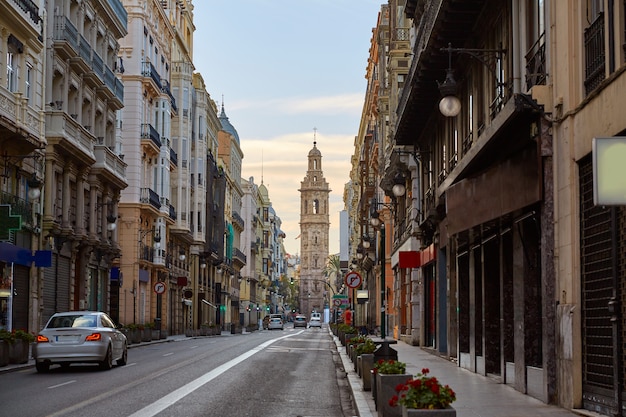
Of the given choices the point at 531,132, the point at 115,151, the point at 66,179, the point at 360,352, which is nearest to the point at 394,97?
the point at 115,151

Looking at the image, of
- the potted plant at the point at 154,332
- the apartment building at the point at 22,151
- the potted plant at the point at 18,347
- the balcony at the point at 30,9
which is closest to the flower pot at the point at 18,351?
the potted plant at the point at 18,347

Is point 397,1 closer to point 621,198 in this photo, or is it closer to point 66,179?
point 66,179

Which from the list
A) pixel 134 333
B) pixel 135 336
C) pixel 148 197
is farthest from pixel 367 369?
pixel 148 197

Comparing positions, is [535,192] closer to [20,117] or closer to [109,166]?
[20,117]

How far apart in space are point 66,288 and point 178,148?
106ft

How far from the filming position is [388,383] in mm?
13109

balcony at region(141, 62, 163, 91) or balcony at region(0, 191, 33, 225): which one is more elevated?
balcony at region(141, 62, 163, 91)

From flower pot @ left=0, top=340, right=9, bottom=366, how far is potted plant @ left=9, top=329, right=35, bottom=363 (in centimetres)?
24

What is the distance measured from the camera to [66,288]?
43844 millimetres

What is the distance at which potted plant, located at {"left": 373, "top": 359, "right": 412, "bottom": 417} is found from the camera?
41.6 feet

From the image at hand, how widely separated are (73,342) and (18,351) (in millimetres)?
3362

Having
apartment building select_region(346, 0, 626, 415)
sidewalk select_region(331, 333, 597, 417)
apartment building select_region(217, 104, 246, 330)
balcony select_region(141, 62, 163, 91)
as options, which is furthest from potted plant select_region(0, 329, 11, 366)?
apartment building select_region(217, 104, 246, 330)

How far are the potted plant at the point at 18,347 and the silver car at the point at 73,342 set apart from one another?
216 centimetres

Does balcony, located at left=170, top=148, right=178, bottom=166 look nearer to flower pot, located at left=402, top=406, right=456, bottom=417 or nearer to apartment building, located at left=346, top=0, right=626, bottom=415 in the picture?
apartment building, located at left=346, top=0, right=626, bottom=415
